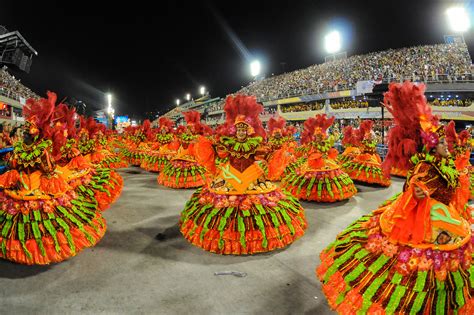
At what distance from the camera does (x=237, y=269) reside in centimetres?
406

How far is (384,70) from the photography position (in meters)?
26.7

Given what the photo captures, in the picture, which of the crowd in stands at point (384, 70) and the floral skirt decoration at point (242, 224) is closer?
the floral skirt decoration at point (242, 224)

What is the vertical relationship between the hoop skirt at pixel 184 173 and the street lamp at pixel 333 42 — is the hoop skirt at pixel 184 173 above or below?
below

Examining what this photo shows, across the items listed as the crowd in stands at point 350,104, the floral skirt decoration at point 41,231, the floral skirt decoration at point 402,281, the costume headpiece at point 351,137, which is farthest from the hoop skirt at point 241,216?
the crowd in stands at point 350,104

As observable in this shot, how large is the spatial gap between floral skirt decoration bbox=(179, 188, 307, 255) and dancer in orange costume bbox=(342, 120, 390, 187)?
5571 millimetres

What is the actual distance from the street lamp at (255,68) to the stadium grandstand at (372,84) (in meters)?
9.45

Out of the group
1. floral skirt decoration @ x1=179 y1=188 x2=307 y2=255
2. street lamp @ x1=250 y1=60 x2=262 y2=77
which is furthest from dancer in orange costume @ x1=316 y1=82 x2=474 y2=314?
street lamp @ x1=250 y1=60 x2=262 y2=77

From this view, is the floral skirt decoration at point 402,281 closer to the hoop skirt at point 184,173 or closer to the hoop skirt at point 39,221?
the hoop skirt at point 39,221

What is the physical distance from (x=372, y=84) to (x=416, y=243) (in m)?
17.4

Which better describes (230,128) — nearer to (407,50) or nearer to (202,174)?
(202,174)

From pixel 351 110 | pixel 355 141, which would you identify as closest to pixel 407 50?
pixel 351 110

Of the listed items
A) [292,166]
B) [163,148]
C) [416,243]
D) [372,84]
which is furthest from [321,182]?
[372,84]

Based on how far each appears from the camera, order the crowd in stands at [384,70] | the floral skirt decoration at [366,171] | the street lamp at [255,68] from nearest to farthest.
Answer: the floral skirt decoration at [366,171] → the crowd in stands at [384,70] → the street lamp at [255,68]

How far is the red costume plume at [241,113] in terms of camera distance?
493cm
